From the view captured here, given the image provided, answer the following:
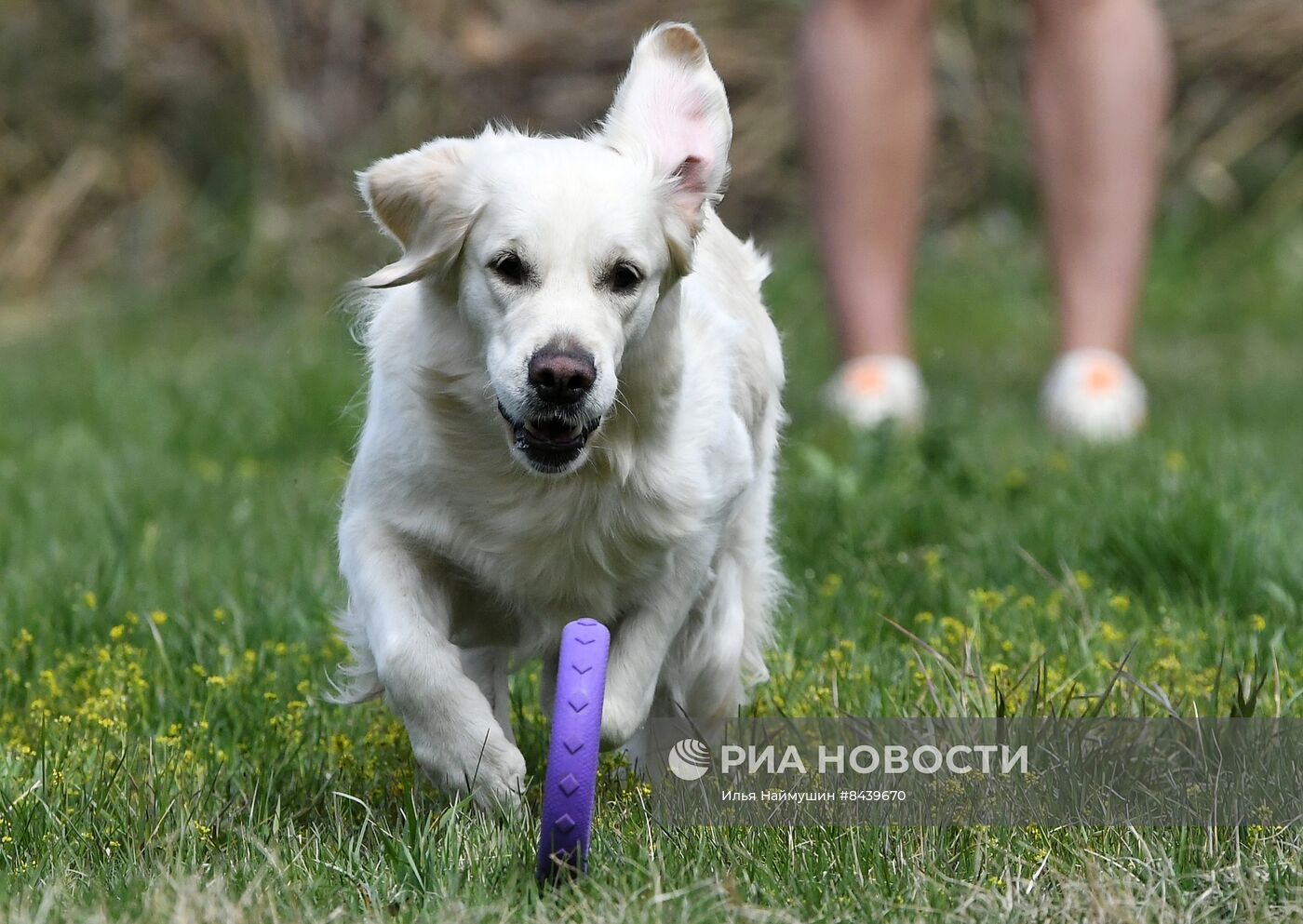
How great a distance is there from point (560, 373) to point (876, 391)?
2.59m

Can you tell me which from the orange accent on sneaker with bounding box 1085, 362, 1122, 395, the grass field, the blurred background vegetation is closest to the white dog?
the grass field

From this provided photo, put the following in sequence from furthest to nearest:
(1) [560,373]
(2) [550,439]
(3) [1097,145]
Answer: (3) [1097,145]
(2) [550,439]
(1) [560,373]

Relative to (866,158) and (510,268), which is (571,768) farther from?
(866,158)

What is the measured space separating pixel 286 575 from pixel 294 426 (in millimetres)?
1510

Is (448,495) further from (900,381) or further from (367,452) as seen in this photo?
(900,381)

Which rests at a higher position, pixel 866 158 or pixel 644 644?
pixel 866 158

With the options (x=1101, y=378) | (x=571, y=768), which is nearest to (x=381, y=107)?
(x=1101, y=378)

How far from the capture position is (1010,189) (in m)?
8.23

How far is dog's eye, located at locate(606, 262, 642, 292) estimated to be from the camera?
2.54 metres

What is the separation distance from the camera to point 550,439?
2.52 m

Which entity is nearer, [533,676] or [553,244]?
[553,244]

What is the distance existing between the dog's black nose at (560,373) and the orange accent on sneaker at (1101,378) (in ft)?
9.33

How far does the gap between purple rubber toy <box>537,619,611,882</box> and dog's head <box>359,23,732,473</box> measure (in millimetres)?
386

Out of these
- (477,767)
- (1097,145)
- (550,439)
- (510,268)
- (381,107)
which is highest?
(381,107)
